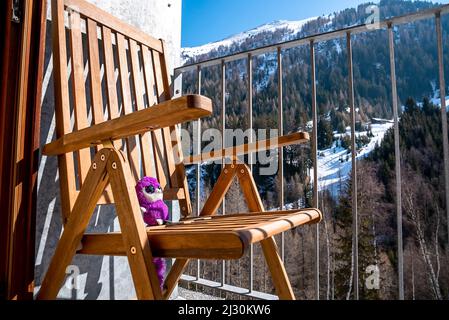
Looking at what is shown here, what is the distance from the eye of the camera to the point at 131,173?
36.7 inches

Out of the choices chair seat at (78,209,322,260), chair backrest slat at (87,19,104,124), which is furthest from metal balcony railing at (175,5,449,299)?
chair seat at (78,209,322,260)

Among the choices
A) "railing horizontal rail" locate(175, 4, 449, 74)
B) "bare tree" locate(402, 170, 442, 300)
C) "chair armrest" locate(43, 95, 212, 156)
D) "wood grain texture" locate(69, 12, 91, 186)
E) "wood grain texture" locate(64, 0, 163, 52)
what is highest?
"railing horizontal rail" locate(175, 4, 449, 74)

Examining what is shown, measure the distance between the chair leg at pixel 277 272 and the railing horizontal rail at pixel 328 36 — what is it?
37.9 inches

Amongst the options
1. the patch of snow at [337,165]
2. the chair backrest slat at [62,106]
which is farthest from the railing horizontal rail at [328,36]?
the patch of snow at [337,165]

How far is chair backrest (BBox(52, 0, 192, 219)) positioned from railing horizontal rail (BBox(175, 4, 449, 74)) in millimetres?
357

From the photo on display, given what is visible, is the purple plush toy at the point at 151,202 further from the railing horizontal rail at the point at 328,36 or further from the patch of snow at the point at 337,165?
the patch of snow at the point at 337,165

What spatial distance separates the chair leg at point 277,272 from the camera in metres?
1.07

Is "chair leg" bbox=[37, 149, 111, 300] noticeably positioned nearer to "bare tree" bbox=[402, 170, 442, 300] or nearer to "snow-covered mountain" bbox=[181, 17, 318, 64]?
"bare tree" bbox=[402, 170, 442, 300]

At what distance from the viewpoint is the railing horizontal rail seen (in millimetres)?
1368

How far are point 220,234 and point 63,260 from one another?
438 millimetres
